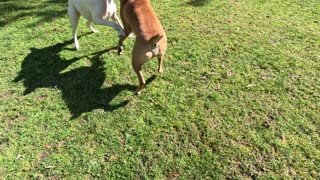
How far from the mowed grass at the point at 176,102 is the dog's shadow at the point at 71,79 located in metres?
0.02

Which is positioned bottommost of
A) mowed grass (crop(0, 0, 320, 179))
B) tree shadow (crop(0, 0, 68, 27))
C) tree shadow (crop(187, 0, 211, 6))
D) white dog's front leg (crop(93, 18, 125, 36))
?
tree shadow (crop(0, 0, 68, 27))

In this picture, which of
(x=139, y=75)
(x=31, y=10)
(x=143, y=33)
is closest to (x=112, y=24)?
(x=143, y=33)

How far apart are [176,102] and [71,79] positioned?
5.39 feet

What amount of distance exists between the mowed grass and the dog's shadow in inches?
0.6

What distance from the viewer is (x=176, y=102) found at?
13.8ft

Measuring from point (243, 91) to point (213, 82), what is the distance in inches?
17.0

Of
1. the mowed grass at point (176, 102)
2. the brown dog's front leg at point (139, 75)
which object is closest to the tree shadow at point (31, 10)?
the mowed grass at point (176, 102)

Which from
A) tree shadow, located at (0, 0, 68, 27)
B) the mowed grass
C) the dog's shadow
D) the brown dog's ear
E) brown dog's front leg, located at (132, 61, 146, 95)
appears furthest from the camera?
tree shadow, located at (0, 0, 68, 27)

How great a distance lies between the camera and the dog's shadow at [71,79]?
4285mm

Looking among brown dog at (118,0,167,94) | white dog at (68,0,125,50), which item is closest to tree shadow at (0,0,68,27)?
white dog at (68,0,125,50)

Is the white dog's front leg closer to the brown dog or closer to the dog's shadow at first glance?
the brown dog

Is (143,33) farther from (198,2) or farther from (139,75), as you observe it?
(198,2)

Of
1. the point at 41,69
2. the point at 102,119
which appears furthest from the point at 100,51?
the point at 102,119

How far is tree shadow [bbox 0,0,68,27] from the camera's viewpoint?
20.7 feet
